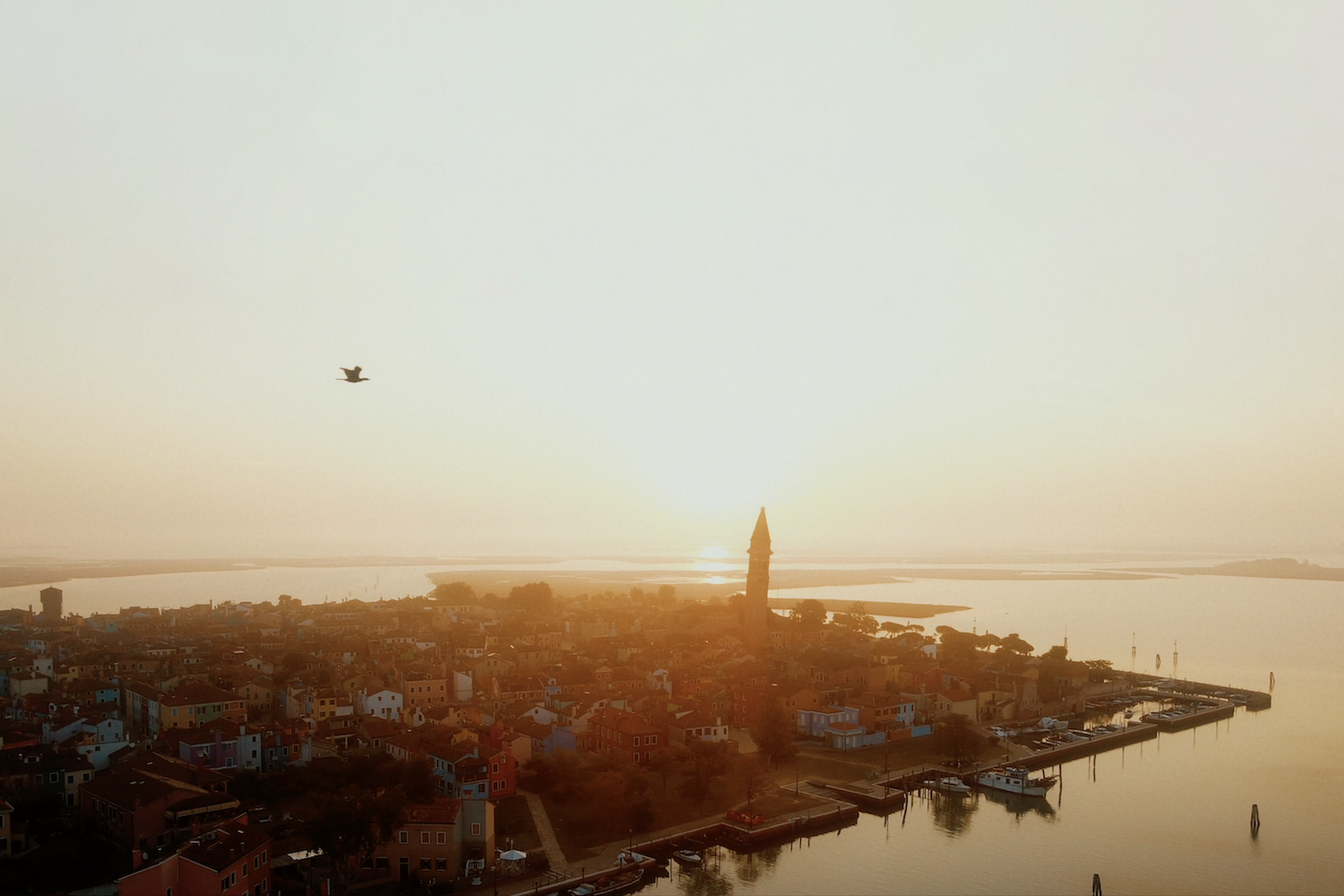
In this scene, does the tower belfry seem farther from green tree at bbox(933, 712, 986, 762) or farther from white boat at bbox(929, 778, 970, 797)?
white boat at bbox(929, 778, 970, 797)

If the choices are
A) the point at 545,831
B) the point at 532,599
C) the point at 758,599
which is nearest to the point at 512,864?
the point at 545,831

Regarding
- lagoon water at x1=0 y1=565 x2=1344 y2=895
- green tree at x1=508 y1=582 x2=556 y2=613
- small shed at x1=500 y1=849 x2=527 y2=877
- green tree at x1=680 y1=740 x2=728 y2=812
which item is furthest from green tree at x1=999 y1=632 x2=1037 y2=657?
small shed at x1=500 y1=849 x2=527 y2=877

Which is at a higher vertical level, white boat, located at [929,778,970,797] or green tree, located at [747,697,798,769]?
green tree, located at [747,697,798,769]

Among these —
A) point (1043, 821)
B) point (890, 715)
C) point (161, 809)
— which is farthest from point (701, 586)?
point (161, 809)

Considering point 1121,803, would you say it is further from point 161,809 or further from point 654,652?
point 161,809

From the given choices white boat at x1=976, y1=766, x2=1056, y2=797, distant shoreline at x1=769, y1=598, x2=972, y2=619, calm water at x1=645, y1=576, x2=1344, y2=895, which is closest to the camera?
calm water at x1=645, y1=576, x2=1344, y2=895
